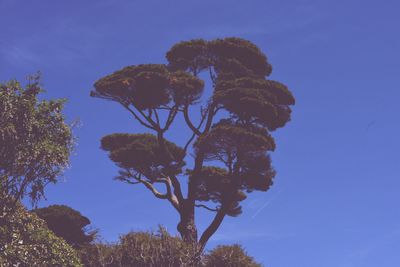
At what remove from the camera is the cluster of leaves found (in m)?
27.6

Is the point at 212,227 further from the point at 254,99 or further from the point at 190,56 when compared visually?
the point at 190,56

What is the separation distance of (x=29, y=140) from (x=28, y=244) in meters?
3.40

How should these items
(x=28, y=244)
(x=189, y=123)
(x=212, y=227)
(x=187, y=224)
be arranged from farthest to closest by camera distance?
(x=189, y=123) → (x=187, y=224) → (x=212, y=227) → (x=28, y=244)

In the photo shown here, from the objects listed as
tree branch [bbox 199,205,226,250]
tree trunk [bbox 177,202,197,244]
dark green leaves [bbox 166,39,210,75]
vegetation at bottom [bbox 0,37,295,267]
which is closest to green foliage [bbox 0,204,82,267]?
vegetation at bottom [bbox 0,37,295,267]

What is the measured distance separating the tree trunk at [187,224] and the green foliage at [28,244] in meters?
11.0

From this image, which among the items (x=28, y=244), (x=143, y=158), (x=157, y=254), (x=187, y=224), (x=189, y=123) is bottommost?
→ (x=28, y=244)

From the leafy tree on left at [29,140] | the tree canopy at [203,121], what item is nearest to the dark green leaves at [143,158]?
the tree canopy at [203,121]

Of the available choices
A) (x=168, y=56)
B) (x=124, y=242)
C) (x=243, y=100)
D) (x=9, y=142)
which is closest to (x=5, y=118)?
(x=9, y=142)

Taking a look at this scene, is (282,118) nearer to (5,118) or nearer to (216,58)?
(216,58)

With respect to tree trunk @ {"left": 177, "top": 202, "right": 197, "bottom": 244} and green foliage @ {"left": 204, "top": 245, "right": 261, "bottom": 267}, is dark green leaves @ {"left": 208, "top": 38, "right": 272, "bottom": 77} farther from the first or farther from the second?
green foliage @ {"left": 204, "top": 245, "right": 261, "bottom": 267}

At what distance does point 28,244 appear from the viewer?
19.5m

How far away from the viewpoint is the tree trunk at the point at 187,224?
3130 centimetres

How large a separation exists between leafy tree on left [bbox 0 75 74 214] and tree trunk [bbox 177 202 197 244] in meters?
11.2

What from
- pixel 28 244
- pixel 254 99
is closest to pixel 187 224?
pixel 254 99
